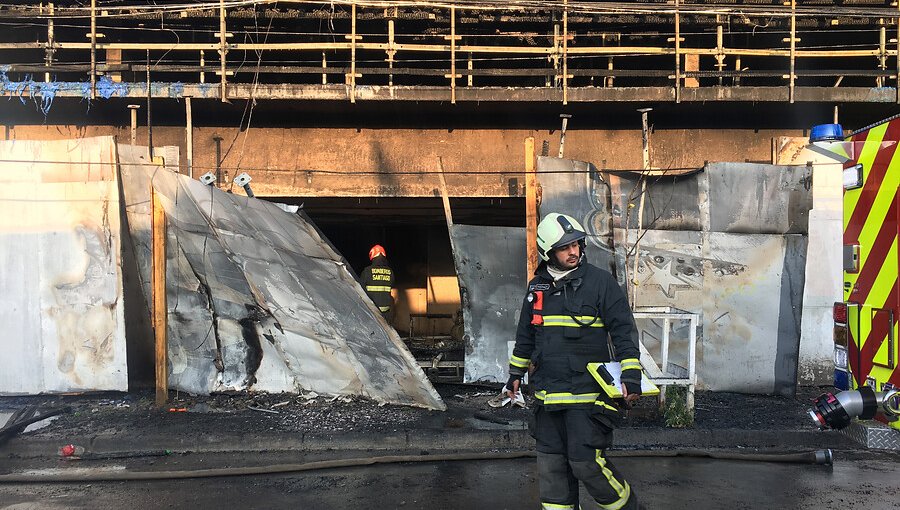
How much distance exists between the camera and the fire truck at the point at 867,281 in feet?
12.1

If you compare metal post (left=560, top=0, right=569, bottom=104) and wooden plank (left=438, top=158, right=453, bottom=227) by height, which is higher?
metal post (left=560, top=0, right=569, bottom=104)

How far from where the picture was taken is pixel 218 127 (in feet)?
27.6

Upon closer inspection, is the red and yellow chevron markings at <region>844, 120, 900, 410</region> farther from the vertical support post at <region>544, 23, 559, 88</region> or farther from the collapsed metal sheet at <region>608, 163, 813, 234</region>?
the vertical support post at <region>544, 23, 559, 88</region>

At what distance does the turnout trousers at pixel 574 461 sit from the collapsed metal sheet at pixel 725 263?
14.0 ft

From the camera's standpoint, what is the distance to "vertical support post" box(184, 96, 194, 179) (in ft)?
26.3

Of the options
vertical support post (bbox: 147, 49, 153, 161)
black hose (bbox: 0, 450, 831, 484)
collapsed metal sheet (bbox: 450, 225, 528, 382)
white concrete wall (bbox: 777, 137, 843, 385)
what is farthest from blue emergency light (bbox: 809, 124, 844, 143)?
vertical support post (bbox: 147, 49, 153, 161)

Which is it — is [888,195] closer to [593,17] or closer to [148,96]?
[593,17]

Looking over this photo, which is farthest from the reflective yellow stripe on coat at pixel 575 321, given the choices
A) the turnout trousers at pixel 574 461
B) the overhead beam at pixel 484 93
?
the overhead beam at pixel 484 93

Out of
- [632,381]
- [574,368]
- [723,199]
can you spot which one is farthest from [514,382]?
[723,199]

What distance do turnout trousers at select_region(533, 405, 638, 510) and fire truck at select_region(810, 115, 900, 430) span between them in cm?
122

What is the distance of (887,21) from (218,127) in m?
8.60

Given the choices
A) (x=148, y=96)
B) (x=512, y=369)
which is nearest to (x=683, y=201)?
(x=512, y=369)

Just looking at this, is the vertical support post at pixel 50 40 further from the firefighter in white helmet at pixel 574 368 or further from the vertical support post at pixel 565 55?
the firefighter in white helmet at pixel 574 368

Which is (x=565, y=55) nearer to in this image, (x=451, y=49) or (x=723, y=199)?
(x=451, y=49)
